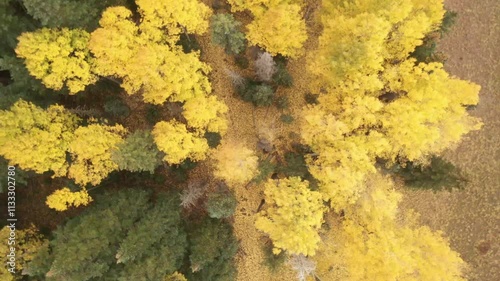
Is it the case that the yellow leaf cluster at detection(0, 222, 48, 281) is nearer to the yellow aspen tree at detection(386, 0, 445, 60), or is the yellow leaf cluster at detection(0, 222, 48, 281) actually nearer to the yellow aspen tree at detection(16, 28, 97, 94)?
the yellow aspen tree at detection(16, 28, 97, 94)

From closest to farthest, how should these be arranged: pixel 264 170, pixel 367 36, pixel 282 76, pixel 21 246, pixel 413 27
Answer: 1. pixel 367 36
2. pixel 413 27
3. pixel 21 246
4. pixel 264 170
5. pixel 282 76

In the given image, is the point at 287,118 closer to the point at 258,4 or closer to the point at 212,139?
the point at 212,139

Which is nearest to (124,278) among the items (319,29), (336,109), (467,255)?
(336,109)

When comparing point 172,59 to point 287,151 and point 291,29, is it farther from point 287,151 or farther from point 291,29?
point 287,151

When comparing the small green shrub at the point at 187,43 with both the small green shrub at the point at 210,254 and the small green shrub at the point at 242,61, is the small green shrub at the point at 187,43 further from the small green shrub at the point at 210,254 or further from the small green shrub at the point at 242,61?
the small green shrub at the point at 210,254

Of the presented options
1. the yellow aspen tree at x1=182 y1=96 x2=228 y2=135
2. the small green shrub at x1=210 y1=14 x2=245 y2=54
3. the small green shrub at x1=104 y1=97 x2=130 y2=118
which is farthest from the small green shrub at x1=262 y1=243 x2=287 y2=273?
the small green shrub at x1=210 y1=14 x2=245 y2=54

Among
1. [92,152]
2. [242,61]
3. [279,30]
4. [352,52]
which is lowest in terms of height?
[92,152]

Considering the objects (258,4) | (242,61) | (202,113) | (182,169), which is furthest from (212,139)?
(258,4)
